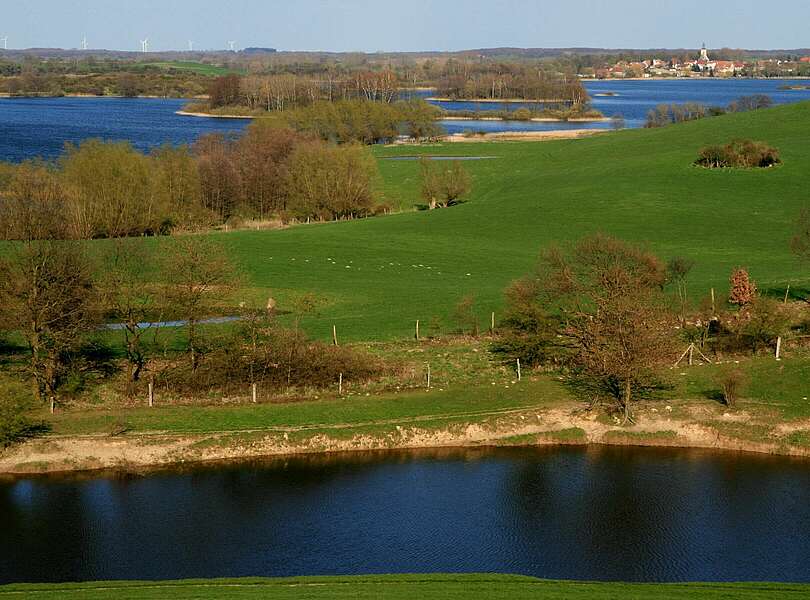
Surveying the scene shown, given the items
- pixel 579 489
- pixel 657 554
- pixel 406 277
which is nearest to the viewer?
pixel 657 554

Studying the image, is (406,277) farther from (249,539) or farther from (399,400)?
(249,539)

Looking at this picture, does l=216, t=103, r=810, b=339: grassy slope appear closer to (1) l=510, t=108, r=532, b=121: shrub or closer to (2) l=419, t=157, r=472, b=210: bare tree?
(2) l=419, t=157, r=472, b=210: bare tree

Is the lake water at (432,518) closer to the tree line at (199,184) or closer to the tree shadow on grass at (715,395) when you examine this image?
the tree shadow on grass at (715,395)

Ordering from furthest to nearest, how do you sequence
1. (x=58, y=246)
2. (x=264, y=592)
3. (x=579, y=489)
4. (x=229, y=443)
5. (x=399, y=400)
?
(x=58, y=246), (x=399, y=400), (x=229, y=443), (x=579, y=489), (x=264, y=592)

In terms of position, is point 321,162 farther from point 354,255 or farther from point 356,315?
point 356,315

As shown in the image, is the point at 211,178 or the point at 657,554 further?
the point at 211,178

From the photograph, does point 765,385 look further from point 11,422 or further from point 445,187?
point 445,187

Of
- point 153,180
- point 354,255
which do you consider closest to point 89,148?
point 153,180

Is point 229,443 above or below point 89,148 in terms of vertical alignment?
below
